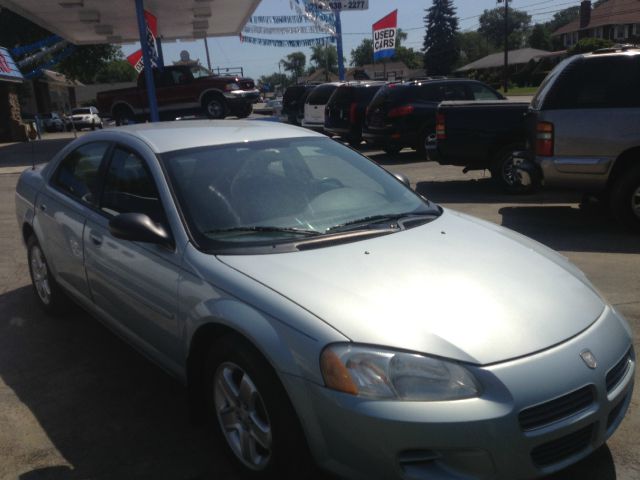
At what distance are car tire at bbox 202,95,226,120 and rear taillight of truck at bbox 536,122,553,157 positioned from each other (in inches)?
575

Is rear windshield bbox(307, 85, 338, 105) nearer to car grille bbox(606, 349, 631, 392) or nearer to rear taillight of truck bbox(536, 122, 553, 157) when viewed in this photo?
rear taillight of truck bbox(536, 122, 553, 157)

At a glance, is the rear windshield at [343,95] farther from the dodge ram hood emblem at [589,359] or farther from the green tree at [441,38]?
the green tree at [441,38]

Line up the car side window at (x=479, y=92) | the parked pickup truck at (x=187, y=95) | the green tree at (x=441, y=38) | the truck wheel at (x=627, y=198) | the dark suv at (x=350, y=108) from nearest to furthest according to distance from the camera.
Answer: the truck wheel at (x=627, y=198)
the car side window at (x=479, y=92)
the dark suv at (x=350, y=108)
the parked pickup truck at (x=187, y=95)
the green tree at (x=441, y=38)

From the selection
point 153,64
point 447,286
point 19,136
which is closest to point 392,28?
point 153,64

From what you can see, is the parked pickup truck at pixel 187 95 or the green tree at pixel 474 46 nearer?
the parked pickup truck at pixel 187 95

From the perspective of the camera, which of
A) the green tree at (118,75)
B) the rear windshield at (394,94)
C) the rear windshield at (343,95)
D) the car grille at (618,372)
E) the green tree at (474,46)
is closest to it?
the car grille at (618,372)

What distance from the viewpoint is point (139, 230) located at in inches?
120

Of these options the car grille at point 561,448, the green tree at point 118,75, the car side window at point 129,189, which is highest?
the green tree at point 118,75

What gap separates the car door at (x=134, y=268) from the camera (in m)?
3.14

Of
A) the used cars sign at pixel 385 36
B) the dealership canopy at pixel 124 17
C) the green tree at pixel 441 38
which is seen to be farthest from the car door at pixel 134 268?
the green tree at pixel 441 38

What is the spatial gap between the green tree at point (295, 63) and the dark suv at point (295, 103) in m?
119

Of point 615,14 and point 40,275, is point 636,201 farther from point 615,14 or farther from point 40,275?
point 615,14

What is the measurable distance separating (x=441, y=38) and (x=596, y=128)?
8256 centimetres

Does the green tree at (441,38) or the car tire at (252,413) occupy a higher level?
the green tree at (441,38)
